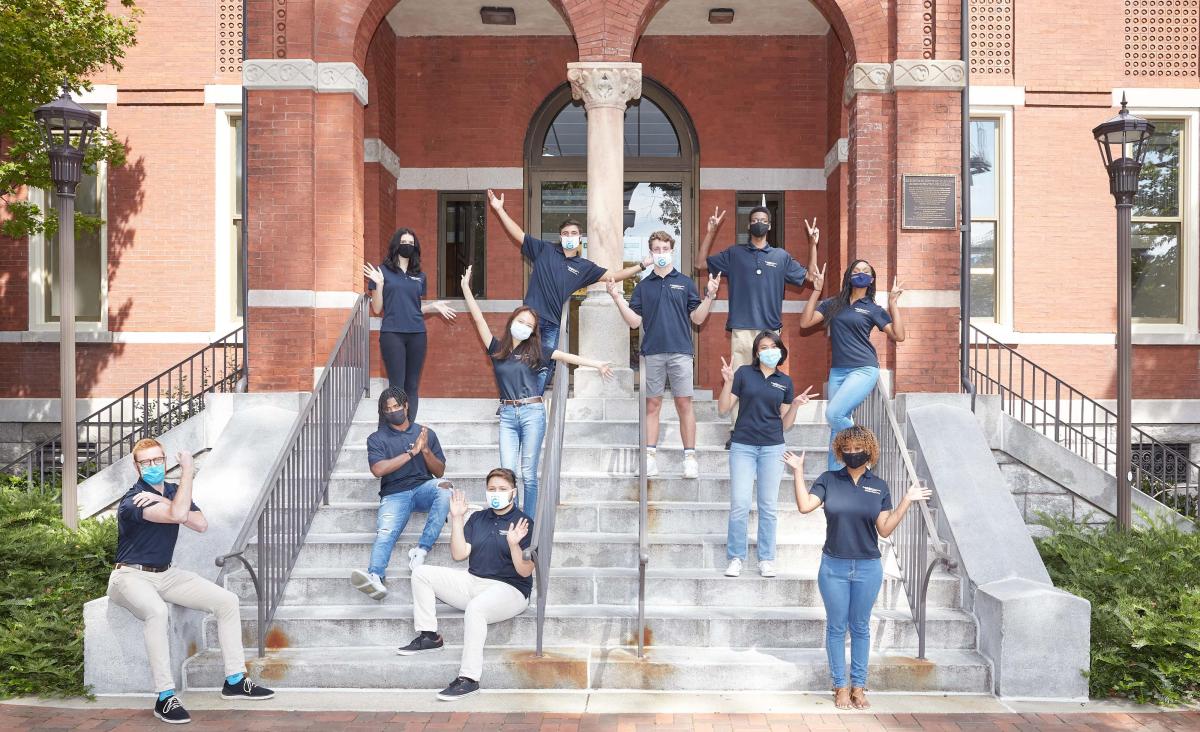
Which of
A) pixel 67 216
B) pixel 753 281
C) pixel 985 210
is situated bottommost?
pixel 753 281

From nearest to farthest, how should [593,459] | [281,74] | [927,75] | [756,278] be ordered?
[756,278] < [593,459] < [927,75] < [281,74]

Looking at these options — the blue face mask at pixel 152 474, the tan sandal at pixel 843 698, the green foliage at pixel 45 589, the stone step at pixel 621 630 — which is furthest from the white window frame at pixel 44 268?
the tan sandal at pixel 843 698

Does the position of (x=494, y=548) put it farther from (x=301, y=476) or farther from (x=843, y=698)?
(x=843, y=698)

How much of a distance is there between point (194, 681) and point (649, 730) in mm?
2963

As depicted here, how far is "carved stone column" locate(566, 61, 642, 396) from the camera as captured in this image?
10.1 m

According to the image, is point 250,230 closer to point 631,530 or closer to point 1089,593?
point 631,530

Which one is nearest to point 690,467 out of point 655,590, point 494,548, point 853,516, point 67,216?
point 655,590

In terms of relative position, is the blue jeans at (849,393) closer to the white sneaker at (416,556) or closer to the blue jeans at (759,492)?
the blue jeans at (759,492)

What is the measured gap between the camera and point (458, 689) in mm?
6098

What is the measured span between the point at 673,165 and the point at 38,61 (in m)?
7.52

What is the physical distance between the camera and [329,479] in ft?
27.2

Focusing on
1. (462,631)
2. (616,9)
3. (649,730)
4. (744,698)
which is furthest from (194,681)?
(616,9)

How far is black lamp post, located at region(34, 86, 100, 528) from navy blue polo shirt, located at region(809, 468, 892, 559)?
20.3 feet

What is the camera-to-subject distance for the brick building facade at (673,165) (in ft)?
42.5
